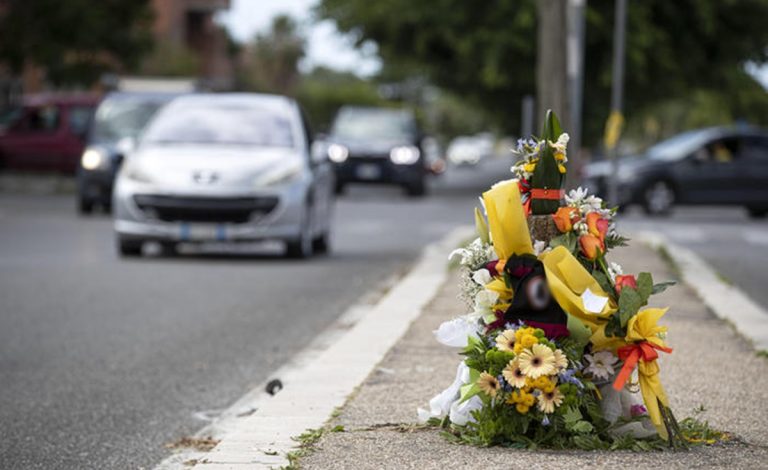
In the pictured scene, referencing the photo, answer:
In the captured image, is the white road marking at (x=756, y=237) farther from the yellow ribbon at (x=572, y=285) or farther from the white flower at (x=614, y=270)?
the yellow ribbon at (x=572, y=285)

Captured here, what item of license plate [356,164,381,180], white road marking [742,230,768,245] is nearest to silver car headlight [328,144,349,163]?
license plate [356,164,381,180]

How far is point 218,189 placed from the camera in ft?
51.3

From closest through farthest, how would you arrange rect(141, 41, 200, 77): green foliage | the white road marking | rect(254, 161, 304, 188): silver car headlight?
rect(254, 161, 304, 188): silver car headlight, the white road marking, rect(141, 41, 200, 77): green foliage

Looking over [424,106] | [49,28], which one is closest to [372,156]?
[49,28]

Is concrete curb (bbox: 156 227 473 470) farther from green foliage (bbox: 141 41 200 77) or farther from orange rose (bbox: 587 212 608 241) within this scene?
green foliage (bbox: 141 41 200 77)

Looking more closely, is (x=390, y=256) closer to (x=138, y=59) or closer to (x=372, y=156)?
(x=372, y=156)

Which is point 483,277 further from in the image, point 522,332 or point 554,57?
point 554,57

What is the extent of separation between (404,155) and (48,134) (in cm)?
702

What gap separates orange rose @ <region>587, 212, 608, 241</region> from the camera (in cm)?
580

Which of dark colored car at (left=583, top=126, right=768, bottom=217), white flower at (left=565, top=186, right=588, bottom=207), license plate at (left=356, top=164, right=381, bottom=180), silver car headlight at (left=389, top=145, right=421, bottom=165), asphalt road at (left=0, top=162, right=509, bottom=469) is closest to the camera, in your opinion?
white flower at (left=565, top=186, right=588, bottom=207)

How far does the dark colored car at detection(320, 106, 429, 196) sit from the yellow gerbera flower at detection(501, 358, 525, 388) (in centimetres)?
2745

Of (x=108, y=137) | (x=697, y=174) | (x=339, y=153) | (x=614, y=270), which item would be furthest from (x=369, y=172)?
(x=614, y=270)

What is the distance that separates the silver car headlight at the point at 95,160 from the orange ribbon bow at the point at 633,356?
20.1 metres

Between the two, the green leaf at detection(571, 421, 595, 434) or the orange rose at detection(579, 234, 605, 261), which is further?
the orange rose at detection(579, 234, 605, 261)
